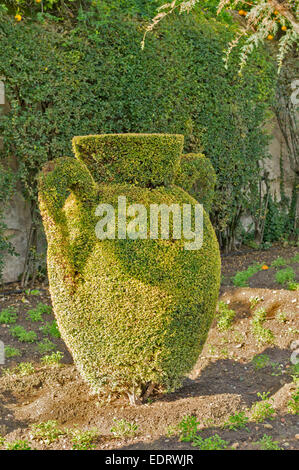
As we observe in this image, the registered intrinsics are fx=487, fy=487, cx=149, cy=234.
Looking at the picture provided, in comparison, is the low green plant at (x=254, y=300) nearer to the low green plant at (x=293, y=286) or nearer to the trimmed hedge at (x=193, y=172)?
the low green plant at (x=293, y=286)

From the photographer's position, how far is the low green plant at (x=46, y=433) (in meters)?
3.05

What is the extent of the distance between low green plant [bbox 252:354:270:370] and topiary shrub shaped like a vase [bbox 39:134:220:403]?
1.10 meters

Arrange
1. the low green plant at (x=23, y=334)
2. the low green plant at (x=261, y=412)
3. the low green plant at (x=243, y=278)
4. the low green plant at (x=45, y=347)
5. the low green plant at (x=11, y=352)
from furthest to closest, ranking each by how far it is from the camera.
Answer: the low green plant at (x=243, y=278)
the low green plant at (x=23, y=334)
the low green plant at (x=45, y=347)
the low green plant at (x=11, y=352)
the low green plant at (x=261, y=412)

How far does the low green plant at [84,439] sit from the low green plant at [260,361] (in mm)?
1937

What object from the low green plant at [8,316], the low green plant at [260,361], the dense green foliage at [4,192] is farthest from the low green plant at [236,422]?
the dense green foliage at [4,192]

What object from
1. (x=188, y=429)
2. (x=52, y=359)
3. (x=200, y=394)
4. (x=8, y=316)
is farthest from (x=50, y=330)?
(x=188, y=429)

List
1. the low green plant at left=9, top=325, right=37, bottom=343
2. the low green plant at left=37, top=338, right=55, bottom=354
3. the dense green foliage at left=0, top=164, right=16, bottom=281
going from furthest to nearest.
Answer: the dense green foliage at left=0, top=164, right=16, bottom=281 < the low green plant at left=9, top=325, right=37, bottom=343 < the low green plant at left=37, top=338, right=55, bottom=354

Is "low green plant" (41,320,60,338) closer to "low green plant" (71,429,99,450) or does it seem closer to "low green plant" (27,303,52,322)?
"low green plant" (27,303,52,322)

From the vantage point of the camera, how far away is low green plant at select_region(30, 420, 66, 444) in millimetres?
3051

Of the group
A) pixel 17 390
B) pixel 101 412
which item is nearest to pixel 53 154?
pixel 17 390

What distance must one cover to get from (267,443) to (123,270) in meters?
1.40

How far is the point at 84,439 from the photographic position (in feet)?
9.67

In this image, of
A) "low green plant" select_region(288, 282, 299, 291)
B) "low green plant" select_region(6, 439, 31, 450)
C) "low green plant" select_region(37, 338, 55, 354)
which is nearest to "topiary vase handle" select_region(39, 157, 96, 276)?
"low green plant" select_region(6, 439, 31, 450)

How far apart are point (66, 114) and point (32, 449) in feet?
14.2
